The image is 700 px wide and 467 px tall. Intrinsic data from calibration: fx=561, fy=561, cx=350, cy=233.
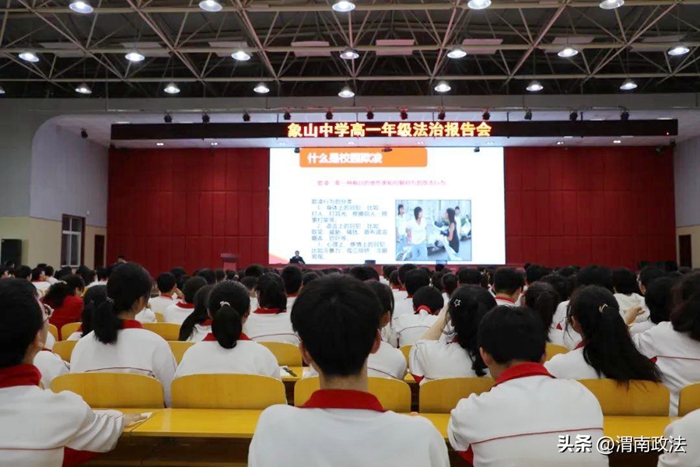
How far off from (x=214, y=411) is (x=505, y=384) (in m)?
1.25

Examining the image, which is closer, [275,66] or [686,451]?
[686,451]

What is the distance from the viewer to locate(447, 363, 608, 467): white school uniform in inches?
63.5

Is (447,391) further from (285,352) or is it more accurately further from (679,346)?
(285,352)

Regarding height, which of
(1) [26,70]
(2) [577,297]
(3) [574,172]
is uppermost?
(1) [26,70]

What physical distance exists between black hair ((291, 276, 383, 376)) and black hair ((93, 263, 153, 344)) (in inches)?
69.6

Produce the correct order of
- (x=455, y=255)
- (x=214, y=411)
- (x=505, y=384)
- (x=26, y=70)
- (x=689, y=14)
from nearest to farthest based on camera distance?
(x=505, y=384)
(x=214, y=411)
(x=689, y=14)
(x=26, y=70)
(x=455, y=255)

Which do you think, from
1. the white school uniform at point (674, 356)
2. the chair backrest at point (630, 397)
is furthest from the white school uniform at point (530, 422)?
the white school uniform at point (674, 356)

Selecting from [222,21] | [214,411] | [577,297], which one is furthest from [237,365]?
[222,21]

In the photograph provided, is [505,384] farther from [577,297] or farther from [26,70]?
[26,70]

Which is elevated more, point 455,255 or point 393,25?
point 393,25

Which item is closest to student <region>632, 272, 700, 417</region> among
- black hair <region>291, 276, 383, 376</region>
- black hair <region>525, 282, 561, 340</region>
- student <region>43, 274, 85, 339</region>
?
black hair <region>525, 282, 561, 340</region>

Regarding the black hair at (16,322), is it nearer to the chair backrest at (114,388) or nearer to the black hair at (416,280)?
the chair backrest at (114,388)

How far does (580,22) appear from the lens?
10.9 metres

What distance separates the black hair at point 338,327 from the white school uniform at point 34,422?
863 mm
